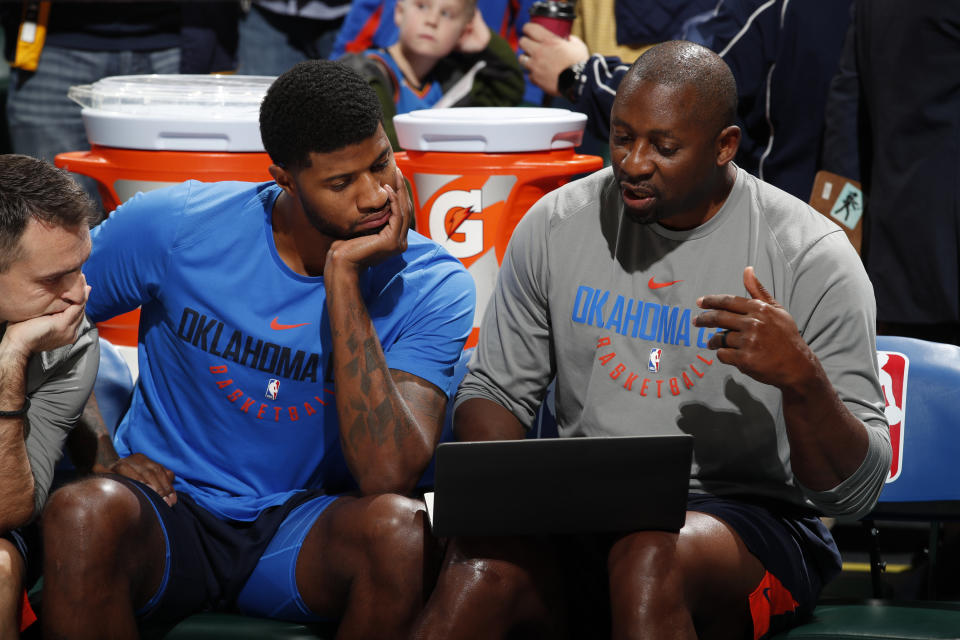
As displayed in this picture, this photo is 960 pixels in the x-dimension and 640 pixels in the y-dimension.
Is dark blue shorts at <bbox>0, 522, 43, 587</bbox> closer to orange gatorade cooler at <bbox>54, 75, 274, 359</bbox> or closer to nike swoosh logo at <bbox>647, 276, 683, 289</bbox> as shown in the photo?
orange gatorade cooler at <bbox>54, 75, 274, 359</bbox>

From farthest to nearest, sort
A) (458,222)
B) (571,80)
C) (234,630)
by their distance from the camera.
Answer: (571,80) → (458,222) → (234,630)

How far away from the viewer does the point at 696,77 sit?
2.12 metres

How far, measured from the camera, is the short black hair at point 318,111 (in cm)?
214

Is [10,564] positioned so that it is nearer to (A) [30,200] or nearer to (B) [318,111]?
(A) [30,200]

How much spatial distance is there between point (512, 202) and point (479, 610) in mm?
1294

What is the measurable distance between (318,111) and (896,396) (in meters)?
1.31

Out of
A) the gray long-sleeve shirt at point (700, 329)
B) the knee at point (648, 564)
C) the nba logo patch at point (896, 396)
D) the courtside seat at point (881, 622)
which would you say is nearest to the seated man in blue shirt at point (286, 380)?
the gray long-sleeve shirt at point (700, 329)

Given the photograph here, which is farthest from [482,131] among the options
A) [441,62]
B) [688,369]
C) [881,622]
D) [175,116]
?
[881,622]

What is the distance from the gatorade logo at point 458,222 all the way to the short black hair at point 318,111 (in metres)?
0.74

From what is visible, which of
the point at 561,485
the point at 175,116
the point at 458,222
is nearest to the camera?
the point at 561,485

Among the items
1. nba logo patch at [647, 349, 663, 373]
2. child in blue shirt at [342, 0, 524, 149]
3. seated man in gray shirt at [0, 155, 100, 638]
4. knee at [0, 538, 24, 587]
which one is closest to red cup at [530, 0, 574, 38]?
child in blue shirt at [342, 0, 524, 149]

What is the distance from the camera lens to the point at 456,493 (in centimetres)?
185

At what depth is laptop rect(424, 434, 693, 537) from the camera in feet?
5.94

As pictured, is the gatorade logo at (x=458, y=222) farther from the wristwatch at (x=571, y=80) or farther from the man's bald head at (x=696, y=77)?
the man's bald head at (x=696, y=77)
